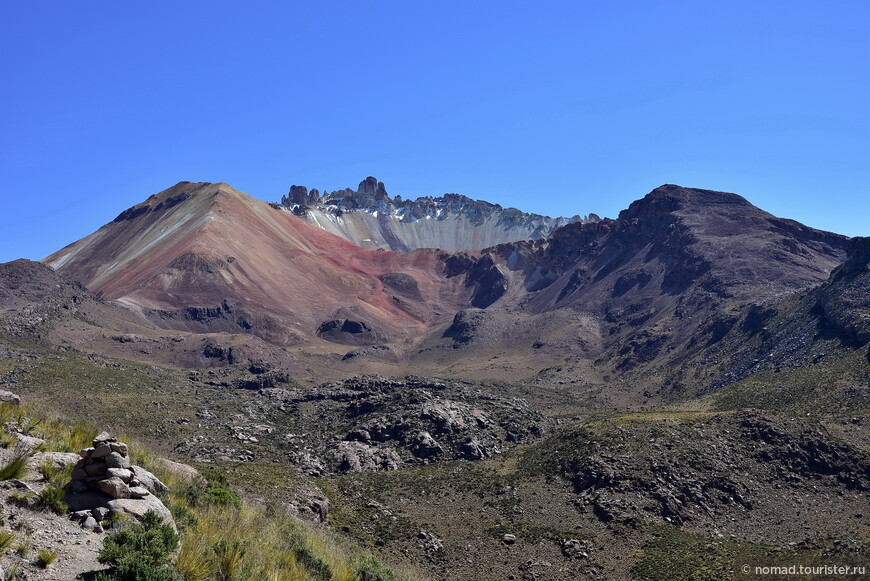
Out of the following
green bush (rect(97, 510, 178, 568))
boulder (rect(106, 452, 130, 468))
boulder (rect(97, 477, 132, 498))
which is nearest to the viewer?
green bush (rect(97, 510, 178, 568))

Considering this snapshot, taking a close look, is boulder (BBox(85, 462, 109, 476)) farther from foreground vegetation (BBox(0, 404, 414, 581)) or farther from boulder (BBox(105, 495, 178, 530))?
boulder (BBox(105, 495, 178, 530))

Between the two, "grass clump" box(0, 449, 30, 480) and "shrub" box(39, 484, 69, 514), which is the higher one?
"grass clump" box(0, 449, 30, 480)

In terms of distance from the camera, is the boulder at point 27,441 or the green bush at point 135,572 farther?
the boulder at point 27,441

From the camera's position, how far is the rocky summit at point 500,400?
94.7 feet

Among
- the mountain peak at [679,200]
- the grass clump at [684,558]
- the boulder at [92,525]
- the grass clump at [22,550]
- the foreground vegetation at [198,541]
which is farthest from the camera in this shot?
the mountain peak at [679,200]

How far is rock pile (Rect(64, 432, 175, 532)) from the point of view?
37.1ft

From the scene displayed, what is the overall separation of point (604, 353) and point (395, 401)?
2610 inches

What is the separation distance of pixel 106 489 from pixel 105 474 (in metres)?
0.35

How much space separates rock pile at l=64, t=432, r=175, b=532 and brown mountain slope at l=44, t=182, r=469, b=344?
119 m

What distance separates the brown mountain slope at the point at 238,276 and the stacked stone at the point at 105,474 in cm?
11896

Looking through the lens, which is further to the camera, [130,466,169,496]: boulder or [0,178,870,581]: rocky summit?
[0,178,870,581]: rocky summit

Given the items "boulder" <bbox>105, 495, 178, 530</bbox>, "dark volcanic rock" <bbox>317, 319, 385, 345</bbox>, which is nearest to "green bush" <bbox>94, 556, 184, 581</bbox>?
"boulder" <bbox>105, 495, 178, 530</bbox>

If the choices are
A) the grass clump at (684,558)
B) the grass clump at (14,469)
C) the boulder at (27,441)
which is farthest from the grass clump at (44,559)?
the grass clump at (684,558)

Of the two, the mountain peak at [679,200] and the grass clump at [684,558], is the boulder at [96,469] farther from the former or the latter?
the mountain peak at [679,200]
